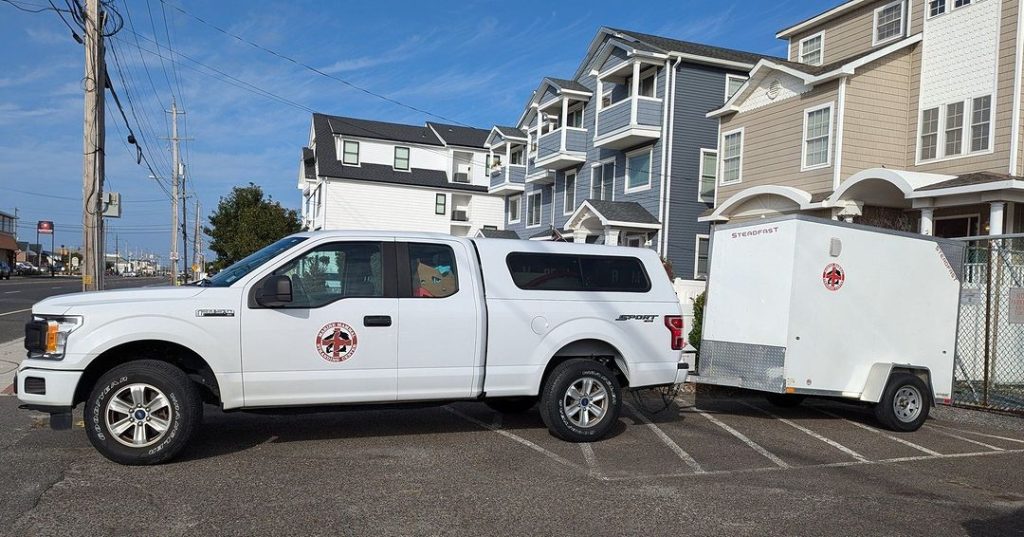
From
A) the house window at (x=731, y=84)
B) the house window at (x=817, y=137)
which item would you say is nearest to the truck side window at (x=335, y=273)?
the house window at (x=817, y=137)

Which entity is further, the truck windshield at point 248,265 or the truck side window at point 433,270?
the truck side window at point 433,270

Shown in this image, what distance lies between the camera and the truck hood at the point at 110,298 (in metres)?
6.16

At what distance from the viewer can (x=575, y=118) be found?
3155 centimetres

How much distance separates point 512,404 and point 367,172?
38.4m

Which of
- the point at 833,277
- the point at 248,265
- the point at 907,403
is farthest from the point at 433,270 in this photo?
the point at 907,403

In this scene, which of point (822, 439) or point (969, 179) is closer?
point (822, 439)

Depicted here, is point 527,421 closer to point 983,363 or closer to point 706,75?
point 983,363

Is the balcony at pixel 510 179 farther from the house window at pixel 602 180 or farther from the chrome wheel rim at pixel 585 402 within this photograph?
the chrome wheel rim at pixel 585 402

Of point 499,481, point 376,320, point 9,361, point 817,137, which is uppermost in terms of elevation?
point 817,137

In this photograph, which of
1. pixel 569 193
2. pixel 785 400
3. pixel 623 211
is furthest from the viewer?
pixel 569 193

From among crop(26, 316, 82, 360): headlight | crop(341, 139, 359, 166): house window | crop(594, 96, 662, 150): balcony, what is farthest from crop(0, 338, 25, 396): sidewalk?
crop(341, 139, 359, 166): house window

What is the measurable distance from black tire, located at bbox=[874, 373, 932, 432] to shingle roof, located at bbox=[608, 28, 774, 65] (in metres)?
17.2

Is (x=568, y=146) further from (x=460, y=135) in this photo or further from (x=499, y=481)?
(x=499, y=481)

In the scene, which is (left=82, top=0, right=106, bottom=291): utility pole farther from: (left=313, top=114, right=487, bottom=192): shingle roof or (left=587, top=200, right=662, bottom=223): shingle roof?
(left=313, top=114, right=487, bottom=192): shingle roof
